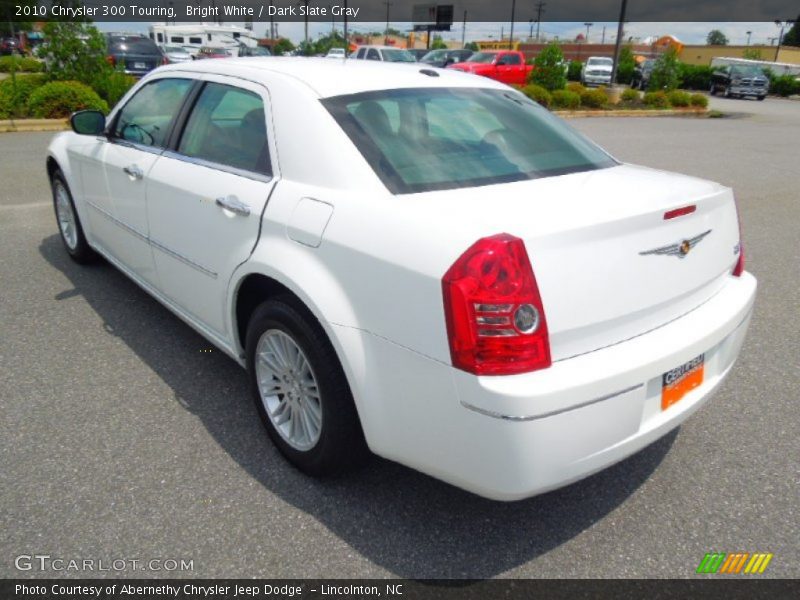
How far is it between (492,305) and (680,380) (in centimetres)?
87

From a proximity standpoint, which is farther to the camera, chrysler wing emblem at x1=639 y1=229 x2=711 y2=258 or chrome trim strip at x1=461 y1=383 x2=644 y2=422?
chrysler wing emblem at x1=639 y1=229 x2=711 y2=258

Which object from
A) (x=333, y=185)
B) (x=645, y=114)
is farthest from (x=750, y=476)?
(x=645, y=114)

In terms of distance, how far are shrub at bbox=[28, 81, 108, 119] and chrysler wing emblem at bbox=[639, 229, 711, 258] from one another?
13.1 m

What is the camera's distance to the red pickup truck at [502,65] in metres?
25.2

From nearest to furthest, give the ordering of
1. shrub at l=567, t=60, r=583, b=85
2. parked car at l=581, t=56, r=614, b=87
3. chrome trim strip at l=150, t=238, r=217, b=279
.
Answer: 1. chrome trim strip at l=150, t=238, r=217, b=279
2. parked car at l=581, t=56, r=614, b=87
3. shrub at l=567, t=60, r=583, b=85

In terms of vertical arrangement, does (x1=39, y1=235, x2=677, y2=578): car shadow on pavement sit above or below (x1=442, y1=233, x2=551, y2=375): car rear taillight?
below

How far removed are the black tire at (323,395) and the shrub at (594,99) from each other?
849 inches

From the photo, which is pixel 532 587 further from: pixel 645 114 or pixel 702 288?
pixel 645 114

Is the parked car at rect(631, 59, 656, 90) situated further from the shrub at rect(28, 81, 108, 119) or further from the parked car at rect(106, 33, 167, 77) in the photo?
the shrub at rect(28, 81, 108, 119)

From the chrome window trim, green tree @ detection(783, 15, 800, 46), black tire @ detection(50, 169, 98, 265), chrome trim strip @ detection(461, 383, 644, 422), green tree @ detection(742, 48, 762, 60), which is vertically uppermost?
green tree @ detection(783, 15, 800, 46)

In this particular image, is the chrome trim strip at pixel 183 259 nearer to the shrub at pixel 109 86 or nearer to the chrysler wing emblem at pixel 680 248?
the chrysler wing emblem at pixel 680 248

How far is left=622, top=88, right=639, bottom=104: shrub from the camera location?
23859 mm

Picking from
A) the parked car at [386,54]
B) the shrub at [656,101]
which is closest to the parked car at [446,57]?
the parked car at [386,54]

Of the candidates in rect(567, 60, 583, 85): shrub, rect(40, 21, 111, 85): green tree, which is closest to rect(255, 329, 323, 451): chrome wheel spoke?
rect(40, 21, 111, 85): green tree
